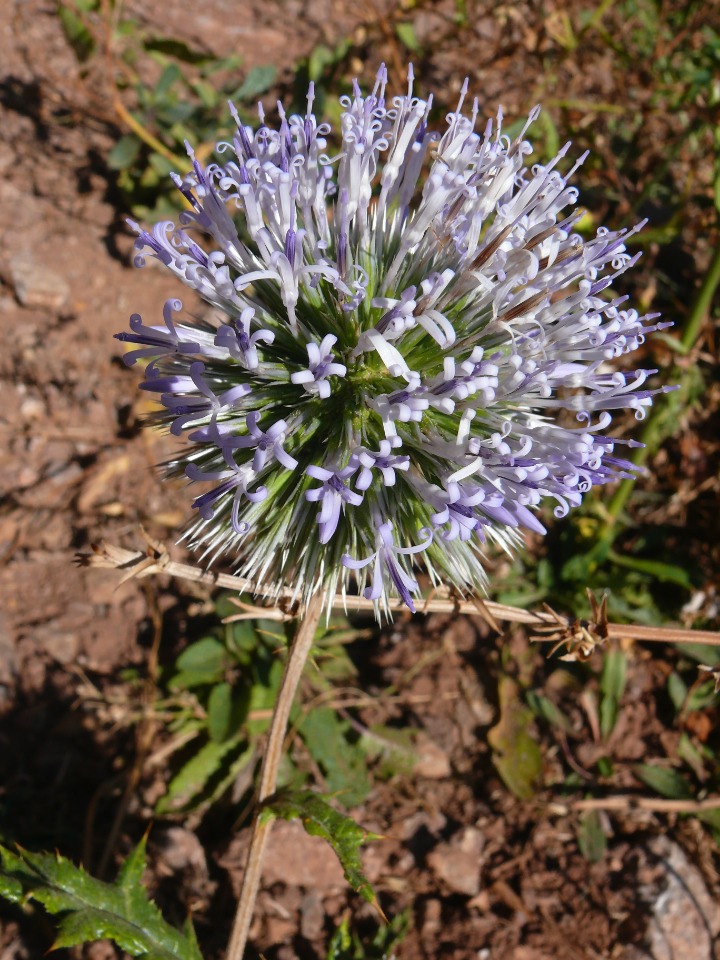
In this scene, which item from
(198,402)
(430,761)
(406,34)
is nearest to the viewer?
(198,402)

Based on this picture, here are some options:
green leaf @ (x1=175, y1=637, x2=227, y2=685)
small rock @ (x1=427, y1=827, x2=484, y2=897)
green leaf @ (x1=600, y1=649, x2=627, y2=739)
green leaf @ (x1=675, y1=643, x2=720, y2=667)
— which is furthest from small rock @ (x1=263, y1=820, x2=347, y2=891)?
green leaf @ (x1=675, y1=643, x2=720, y2=667)

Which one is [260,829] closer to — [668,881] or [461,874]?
[461,874]

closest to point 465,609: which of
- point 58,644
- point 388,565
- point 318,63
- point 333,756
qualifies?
point 388,565

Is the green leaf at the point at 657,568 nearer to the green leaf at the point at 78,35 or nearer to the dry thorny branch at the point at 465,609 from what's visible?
the dry thorny branch at the point at 465,609

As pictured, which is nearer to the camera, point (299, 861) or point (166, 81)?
point (299, 861)

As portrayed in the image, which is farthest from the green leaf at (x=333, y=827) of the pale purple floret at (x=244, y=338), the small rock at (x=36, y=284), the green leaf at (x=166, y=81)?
the green leaf at (x=166, y=81)

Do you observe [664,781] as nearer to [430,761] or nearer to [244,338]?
[430,761]
